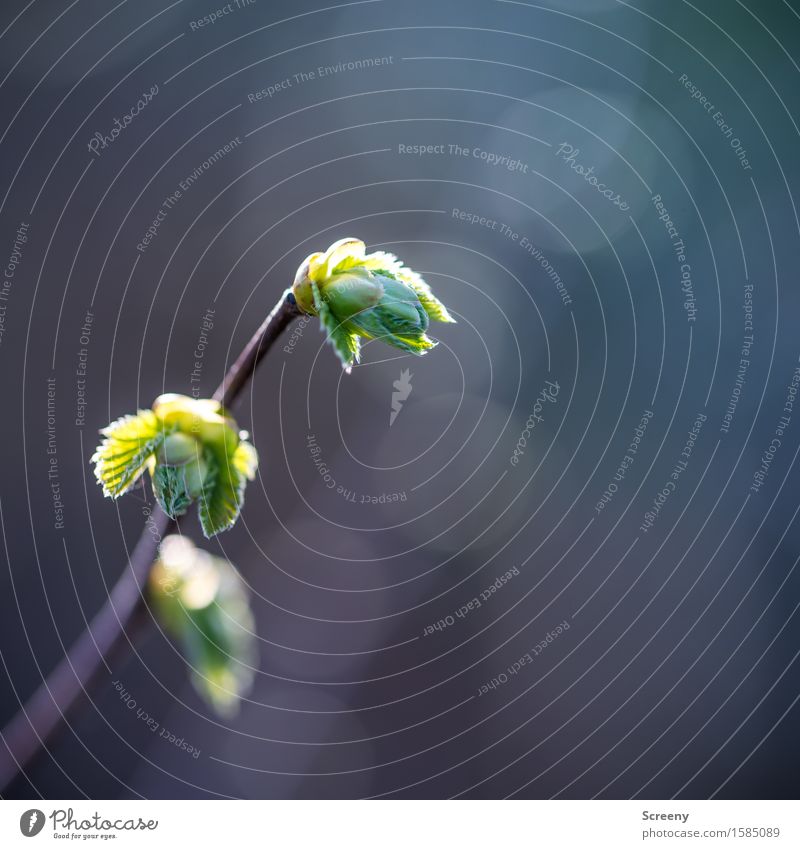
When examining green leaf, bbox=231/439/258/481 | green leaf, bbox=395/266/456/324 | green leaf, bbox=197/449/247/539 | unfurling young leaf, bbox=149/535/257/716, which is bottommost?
unfurling young leaf, bbox=149/535/257/716

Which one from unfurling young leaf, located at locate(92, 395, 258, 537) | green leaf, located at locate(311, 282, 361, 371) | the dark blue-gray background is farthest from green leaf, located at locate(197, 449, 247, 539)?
the dark blue-gray background

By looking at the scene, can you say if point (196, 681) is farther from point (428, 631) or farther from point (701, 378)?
point (701, 378)

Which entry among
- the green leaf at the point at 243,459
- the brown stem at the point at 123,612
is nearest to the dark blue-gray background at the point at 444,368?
the brown stem at the point at 123,612

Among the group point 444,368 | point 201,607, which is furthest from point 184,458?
point 444,368

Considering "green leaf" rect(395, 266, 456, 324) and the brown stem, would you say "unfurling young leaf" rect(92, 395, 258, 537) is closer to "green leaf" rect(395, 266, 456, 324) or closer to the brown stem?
the brown stem

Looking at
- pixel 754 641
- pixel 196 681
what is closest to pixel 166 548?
pixel 196 681

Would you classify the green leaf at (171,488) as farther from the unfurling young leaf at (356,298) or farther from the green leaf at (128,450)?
the unfurling young leaf at (356,298)

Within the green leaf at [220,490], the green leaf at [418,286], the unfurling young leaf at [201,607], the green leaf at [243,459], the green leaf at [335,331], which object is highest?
the green leaf at [418,286]

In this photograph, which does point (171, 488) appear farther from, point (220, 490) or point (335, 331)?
point (335, 331)
